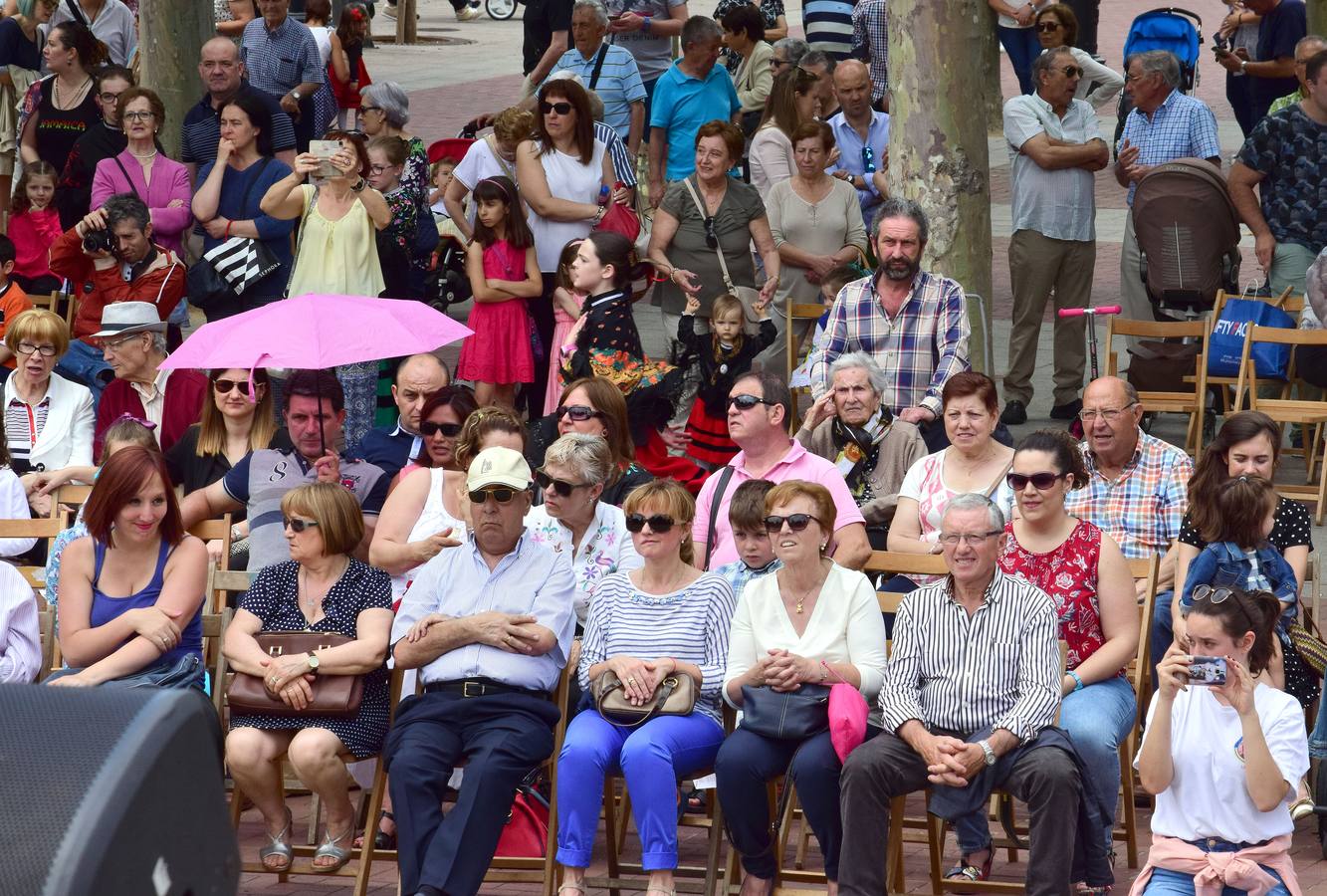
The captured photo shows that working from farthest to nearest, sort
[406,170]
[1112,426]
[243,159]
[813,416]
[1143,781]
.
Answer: [406,170], [243,159], [813,416], [1112,426], [1143,781]

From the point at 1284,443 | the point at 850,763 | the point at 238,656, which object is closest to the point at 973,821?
the point at 850,763

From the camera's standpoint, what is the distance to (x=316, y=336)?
810 cm

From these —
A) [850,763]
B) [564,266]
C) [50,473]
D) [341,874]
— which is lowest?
[341,874]

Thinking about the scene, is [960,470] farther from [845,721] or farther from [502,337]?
[502,337]

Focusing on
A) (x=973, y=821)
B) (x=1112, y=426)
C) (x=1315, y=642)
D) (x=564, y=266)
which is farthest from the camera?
(x=564, y=266)

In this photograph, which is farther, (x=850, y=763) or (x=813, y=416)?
(x=813, y=416)

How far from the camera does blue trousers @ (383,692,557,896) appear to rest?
237 inches

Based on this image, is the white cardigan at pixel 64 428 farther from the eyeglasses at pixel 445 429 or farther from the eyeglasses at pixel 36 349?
the eyeglasses at pixel 445 429

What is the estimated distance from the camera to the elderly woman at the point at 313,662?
21.0 feet

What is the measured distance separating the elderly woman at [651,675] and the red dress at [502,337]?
3423 millimetres

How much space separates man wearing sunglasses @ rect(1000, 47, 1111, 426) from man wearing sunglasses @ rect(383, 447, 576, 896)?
5.04m

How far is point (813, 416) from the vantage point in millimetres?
7969

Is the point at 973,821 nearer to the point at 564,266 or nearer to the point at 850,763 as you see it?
the point at 850,763

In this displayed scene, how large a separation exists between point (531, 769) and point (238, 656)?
1.02 metres
